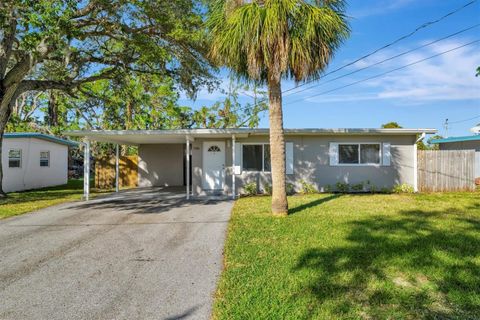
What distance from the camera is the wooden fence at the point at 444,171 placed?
14164 millimetres

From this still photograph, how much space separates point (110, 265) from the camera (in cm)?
518

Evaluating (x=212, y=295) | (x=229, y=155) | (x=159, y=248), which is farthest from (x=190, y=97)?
(x=212, y=295)

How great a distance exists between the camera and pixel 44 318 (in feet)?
11.4

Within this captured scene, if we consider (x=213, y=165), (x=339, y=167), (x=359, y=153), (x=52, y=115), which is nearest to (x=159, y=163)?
(x=213, y=165)

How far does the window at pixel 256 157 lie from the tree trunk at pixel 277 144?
5.56 meters

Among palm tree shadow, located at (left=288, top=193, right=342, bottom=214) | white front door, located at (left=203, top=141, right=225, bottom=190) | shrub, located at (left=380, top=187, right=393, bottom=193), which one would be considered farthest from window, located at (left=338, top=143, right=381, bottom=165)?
white front door, located at (left=203, top=141, right=225, bottom=190)

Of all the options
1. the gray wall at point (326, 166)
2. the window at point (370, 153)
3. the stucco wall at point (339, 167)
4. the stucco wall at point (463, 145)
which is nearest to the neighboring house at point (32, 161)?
the gray wall at point (326, 166)

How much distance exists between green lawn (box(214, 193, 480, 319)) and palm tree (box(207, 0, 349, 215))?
1996 mm

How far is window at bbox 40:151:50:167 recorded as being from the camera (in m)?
19.3

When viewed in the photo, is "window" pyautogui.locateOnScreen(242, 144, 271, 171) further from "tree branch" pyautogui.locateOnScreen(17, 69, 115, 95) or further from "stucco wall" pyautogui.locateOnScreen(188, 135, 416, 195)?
"tree branch" pyautogui.locateOnScreen(17, 69, 115, 95)

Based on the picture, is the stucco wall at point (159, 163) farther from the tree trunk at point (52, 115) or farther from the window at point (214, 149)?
the tree trunk at point (52, 115)

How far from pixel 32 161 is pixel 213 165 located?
10.6 meters

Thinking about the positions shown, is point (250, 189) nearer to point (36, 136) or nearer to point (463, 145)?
point (36, 136)

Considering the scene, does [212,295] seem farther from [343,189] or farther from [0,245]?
[343,189]
